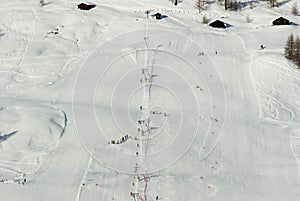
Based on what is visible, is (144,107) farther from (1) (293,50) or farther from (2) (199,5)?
(2) (199,5)

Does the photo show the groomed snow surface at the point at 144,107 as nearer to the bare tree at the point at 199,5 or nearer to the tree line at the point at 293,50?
the tree line at the point at 293,50

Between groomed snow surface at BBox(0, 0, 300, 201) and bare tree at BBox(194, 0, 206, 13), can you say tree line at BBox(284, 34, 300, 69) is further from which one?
bare tree at BBox(194, 0, 206, 13)

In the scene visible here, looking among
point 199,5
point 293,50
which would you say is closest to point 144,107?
point 293,50

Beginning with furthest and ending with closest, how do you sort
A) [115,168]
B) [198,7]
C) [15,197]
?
1. [198,7]
2. [115,168]
3. [15,197]

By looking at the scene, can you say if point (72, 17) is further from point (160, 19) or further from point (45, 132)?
point (45, 132)

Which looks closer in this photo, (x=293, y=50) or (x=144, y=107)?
(x=144, y=107)

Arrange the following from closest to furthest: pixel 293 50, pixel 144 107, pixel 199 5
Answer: pixel 144 107
pixel 293 50
pixel 199 5

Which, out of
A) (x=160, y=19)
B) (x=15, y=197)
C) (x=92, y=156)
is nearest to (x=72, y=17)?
(x=160, y=19)
